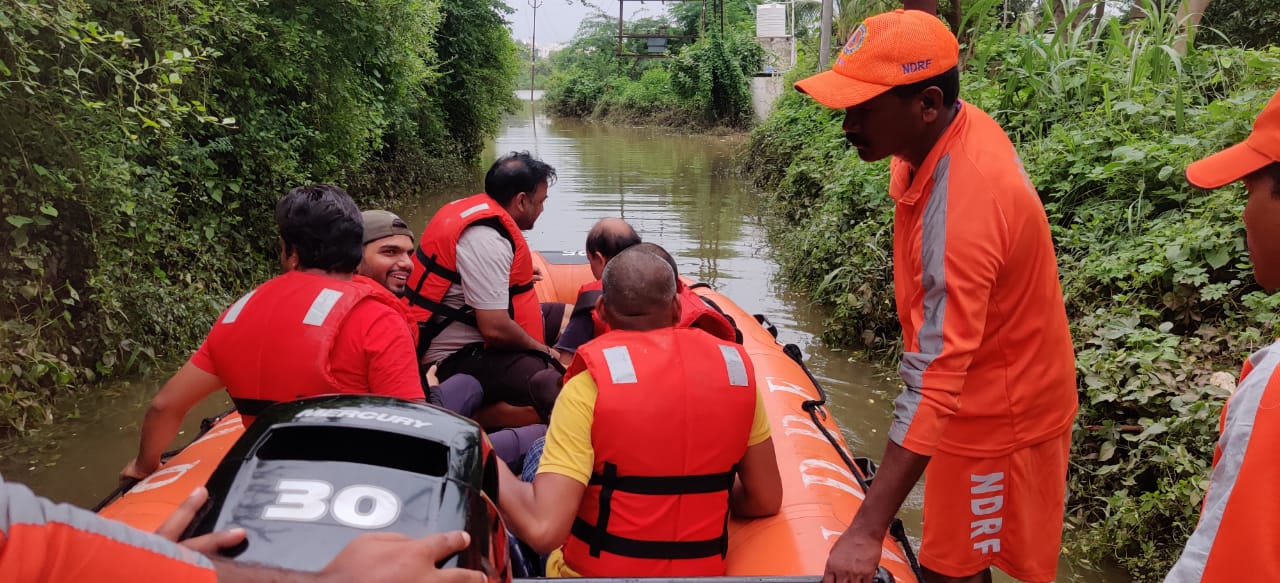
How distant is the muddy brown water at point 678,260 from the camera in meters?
3.84

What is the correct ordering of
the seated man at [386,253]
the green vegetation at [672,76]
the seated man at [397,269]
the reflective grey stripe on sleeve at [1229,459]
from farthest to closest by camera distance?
1. the green vegetation at [672,76]
2. the seated man at [386,253]
3. the seated man at [397,269]
4. the reflective grey stripe on sleeve at [1229,459]

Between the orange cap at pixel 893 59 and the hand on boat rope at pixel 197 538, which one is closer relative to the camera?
the hand on boat rope at pixel 197 538

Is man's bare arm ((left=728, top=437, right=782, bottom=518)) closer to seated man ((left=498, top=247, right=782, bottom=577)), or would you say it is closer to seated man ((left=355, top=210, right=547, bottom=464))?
seated man ((left=498, top=247, right=782, bottom=577))

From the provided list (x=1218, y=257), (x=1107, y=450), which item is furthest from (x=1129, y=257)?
(x=1107, y=450)

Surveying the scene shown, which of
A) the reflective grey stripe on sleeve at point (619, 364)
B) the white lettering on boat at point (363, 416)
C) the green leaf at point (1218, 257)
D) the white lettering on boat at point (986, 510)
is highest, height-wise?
the white lettering on boat at point (363, 416)

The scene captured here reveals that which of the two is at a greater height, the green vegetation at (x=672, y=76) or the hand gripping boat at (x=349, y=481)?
the green vegetation at (x=672, y=76)

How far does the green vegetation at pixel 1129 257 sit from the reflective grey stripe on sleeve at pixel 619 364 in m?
2.11

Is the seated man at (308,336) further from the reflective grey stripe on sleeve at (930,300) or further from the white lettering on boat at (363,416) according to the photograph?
the reflective grey stripe on sleeve at (930,300)

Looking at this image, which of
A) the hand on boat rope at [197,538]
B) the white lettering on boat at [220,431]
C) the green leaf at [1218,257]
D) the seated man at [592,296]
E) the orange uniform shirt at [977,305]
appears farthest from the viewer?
the green leaf at [1218,257]

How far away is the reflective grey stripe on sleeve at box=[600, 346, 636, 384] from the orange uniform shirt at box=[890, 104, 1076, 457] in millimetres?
558

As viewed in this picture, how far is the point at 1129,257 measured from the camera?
12.5 feet

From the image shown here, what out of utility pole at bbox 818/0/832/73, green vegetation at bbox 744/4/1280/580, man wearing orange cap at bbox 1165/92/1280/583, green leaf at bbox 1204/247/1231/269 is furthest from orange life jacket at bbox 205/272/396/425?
utility pole at bbox 818/0/832/73

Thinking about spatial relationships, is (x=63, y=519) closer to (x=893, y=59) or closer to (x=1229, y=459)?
(x=1229, y=459)

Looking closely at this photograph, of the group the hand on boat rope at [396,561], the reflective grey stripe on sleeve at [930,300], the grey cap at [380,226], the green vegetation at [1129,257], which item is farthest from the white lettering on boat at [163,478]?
the green vegetation at [1129,257]
